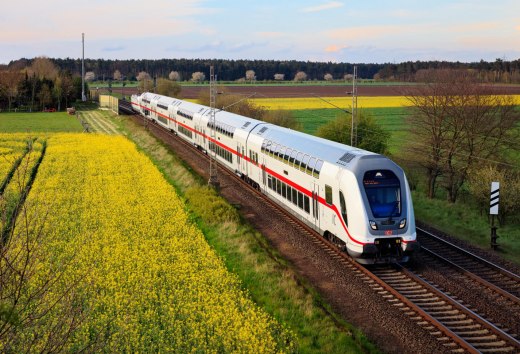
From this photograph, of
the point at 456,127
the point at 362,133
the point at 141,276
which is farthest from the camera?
the point at 362,133

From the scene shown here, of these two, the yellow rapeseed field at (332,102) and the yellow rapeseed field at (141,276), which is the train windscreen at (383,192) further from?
the yellow rapeseed field at (332,102)

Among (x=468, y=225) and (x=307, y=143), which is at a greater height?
(x=307, y=143)

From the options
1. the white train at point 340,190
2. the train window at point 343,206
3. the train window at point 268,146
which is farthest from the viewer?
the train window at point 268,146

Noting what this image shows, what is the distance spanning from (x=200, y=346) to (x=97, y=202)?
1916cm

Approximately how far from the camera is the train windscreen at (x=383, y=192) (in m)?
20.2

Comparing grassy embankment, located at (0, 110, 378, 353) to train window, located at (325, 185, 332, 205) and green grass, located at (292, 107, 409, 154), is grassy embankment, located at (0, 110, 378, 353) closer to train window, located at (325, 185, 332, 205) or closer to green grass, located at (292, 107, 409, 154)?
train window, located at (325, 185, 332, 205)

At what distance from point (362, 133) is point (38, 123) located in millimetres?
62079

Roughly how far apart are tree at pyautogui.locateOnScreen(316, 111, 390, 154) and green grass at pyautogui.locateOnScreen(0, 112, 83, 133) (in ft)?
147

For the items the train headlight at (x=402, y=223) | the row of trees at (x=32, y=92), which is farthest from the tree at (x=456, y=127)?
the row of trees at (x=32, y=92)

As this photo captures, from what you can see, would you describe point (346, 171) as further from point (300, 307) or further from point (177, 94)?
point (177, 94)

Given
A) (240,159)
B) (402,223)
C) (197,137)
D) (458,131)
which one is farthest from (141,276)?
(197,137)

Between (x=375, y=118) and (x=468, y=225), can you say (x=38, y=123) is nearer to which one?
(x=375, y=118)

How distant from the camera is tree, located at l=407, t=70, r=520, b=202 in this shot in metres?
38.2

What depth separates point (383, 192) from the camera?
2039cm
